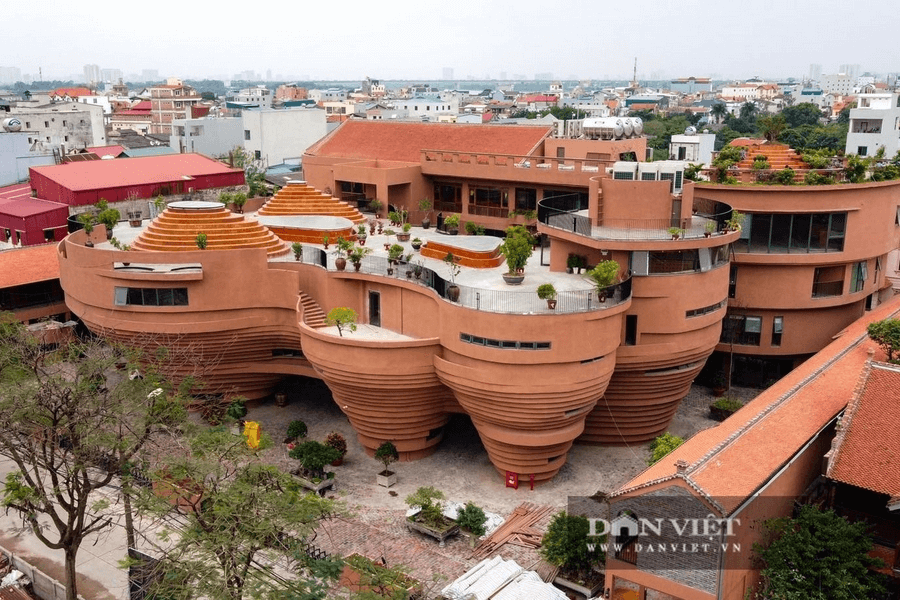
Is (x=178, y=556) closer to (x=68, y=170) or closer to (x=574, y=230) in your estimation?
(x=574, y=230)

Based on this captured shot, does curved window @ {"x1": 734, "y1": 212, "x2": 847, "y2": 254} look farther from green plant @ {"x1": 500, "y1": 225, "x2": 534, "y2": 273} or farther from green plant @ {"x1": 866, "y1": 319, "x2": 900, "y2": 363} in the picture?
green plant @ {"x1": 500, "y1": 225, "x2": 534, "y2": 273}

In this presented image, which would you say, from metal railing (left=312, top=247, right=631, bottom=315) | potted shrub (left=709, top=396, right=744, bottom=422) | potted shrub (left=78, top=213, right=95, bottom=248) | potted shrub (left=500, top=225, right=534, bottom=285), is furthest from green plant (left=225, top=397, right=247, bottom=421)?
potted shrub (left=709, top=396, right=744, bottom=422)

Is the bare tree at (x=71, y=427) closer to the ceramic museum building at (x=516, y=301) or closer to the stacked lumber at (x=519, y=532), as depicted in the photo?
the ceramic museum building at (x=516, y=301)

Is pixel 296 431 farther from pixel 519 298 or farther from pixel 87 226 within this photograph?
pixel 87 226

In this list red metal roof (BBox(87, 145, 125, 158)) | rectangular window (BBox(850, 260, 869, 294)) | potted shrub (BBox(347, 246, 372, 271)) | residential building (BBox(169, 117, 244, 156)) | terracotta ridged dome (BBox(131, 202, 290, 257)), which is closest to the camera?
potted shrub (BBox(347, 246, 372, 271))

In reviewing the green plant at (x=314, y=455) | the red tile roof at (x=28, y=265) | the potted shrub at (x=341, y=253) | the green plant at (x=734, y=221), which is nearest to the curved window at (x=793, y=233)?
the green plant at (x=734, y=221)

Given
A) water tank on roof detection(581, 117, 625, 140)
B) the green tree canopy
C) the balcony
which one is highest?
water tank on roof detection(581, 117, 625, 140)

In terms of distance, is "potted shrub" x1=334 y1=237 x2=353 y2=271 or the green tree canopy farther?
"potted shrub" x1=334 y1=237 x2=353 y2=271
